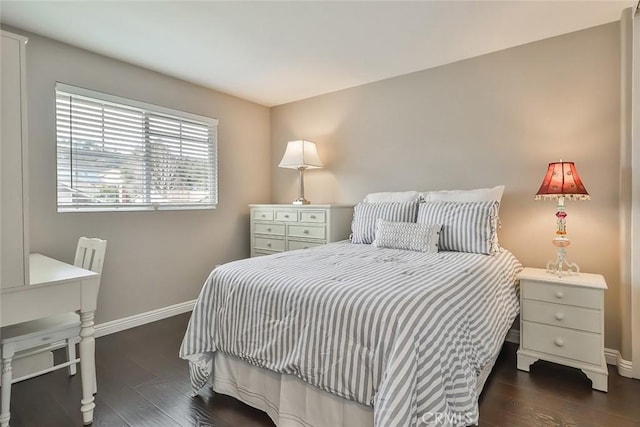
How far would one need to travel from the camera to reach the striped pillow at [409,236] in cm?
247

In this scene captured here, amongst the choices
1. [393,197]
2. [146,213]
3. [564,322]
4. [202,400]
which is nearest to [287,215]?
[393,197]

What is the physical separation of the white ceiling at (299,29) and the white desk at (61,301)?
169cm

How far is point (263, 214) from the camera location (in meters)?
3.78

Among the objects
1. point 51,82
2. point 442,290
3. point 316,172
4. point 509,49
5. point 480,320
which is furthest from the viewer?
point 316,172

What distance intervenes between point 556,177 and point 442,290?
1391 millimetres

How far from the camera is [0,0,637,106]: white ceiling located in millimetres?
2146

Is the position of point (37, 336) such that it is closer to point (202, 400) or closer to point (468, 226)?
point (202, 400)

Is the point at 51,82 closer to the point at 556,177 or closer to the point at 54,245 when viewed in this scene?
the point at 54,245

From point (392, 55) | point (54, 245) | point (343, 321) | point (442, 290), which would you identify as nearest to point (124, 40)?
point (54, 245)

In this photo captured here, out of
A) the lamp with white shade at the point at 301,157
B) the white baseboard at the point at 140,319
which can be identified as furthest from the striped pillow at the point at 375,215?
the white baseboard at the point at 140,319

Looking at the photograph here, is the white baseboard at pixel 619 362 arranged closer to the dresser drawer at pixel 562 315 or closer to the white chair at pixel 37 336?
the dresser drawer at pixel 562 315

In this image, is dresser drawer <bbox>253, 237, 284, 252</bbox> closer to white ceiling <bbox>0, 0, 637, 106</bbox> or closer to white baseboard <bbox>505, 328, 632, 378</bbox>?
white ceiling <bbox>0, 0, 637, 106</bbox>

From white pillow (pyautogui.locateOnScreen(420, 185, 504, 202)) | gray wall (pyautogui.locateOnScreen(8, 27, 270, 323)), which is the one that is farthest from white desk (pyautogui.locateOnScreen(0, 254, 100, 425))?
Answer: white pillow (pyautogui.locateOnScreen(420, 185, 504, 202))

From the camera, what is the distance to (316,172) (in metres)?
4.02
